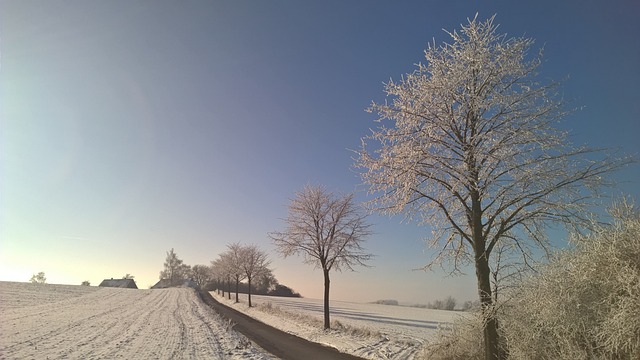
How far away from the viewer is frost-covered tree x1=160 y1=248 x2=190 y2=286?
535 ft

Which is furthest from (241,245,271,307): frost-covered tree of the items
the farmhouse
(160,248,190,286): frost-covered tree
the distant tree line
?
(160,248,190,286): frost-covered tree

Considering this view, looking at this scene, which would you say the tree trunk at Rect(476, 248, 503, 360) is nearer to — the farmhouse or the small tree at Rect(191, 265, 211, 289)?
the farmhouse

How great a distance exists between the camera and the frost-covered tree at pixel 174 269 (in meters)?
163

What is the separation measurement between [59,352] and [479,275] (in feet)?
52.8

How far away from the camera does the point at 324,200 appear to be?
28.8 meters

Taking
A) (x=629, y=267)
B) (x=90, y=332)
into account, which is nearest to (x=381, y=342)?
(x=629, y=267)

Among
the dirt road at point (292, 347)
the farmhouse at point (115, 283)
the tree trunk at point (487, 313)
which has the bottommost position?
the farmhouse at point (115, 283)

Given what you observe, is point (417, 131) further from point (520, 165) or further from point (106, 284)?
point (106, 284)

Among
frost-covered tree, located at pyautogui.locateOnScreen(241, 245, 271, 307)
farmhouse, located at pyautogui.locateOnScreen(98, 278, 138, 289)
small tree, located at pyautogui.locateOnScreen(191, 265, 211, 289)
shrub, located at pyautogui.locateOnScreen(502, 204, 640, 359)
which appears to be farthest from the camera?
small tree, located at pyautogui.locateOnScreen(191, 265, 211, 289)

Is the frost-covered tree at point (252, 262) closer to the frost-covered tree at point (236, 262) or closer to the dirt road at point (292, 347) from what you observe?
the frost-covered tree at point (236, 262)

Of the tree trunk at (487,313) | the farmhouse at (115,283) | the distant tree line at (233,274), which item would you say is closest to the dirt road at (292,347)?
the tree trunk at (487,313)

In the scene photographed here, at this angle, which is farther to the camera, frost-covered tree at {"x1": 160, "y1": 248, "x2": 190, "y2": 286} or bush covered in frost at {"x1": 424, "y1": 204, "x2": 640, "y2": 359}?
frost-covered tree at {"x1": 160, "y1": 248, "x2": 190, "y2": 286}

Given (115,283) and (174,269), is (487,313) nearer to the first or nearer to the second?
(115,283)

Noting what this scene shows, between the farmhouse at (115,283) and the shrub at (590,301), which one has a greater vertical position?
the shrub at (590,301)
